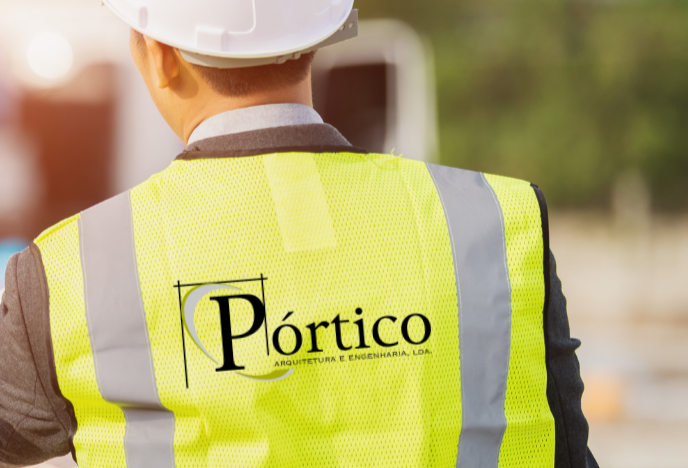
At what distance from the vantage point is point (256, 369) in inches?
55.3

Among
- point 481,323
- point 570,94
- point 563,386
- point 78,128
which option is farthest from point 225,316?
point 570,94

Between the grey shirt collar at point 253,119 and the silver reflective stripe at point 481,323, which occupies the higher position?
the grey shirt collar at point 253,119

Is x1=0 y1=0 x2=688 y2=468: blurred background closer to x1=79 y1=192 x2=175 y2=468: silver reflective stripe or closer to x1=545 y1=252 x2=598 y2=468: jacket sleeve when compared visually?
x1=79 y1=192 x2=175 y2=468: silver reflective stripe

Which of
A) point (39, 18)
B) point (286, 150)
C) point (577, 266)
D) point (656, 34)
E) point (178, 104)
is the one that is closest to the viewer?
point (286, 150)

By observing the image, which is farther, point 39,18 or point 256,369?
point 39,18

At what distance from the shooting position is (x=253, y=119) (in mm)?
1522

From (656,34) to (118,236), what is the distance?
2004 centimetres

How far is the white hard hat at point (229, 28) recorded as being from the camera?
154cm

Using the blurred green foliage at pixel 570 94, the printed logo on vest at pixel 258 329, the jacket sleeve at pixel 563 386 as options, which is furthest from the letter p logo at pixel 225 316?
the blurred green foliage at pixel 570 94

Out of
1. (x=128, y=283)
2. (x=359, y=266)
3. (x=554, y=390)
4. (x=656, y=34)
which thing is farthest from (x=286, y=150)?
(x=656, y=34)

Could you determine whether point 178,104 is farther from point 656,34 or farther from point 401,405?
point 656,34

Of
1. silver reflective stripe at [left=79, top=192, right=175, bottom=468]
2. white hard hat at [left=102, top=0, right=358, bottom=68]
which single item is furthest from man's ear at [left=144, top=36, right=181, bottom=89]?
silver reflective stripe at [left=79, top=192, right=175, bottom=468]

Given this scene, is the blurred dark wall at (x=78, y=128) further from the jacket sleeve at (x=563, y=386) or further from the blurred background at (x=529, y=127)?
the jacket sleeve at (x=563, y=386)

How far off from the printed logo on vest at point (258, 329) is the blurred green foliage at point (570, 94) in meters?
18.5
